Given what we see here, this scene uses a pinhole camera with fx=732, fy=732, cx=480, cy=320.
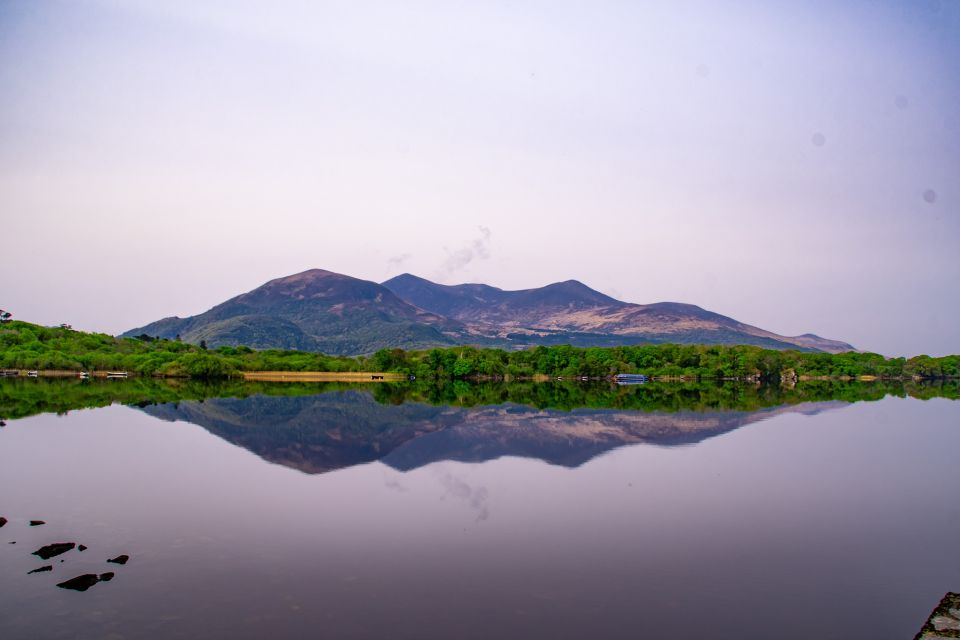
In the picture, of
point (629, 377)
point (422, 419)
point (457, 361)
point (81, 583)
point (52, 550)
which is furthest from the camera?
point (629, 377)

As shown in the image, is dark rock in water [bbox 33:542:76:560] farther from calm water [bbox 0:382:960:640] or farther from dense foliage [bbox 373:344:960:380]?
dense foliage [bbox 373:344:960:380]

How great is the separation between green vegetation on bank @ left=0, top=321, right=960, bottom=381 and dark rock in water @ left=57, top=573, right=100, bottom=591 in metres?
120

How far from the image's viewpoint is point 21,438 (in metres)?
39.9

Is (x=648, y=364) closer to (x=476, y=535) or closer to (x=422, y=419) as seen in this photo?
(x=422, y=419)

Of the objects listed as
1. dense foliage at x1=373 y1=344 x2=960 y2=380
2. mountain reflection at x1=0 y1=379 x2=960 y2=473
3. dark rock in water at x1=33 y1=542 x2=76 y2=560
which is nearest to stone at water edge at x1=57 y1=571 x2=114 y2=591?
dark rock in water at x1=33 y1=542 x2=76 y2=560

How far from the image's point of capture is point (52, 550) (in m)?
18.2

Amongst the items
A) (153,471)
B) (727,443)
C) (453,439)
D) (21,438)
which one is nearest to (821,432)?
(727,443)

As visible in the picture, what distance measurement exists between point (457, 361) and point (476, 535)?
124546 millimetres

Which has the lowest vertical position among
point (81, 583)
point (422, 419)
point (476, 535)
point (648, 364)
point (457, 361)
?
point (476, 535)

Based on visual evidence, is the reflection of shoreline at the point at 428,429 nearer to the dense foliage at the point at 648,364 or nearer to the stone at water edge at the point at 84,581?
the stone at water edge at the point at 84,581

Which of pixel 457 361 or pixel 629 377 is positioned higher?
pixel 457 361

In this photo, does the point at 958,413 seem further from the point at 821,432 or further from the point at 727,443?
the point at 727,443

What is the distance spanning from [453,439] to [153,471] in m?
18.2

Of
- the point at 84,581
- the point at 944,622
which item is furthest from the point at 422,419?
the point at 944,622
